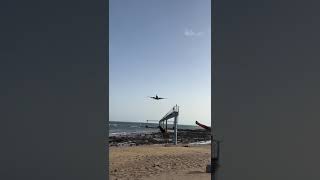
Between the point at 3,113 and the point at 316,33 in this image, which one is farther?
the point at 3,113

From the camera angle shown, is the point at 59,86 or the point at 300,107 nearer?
the point at 300,107

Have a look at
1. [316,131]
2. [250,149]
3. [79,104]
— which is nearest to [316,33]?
[316,131]

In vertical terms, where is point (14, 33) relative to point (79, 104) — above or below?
above

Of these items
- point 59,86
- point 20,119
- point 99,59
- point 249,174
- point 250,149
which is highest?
point 99,59

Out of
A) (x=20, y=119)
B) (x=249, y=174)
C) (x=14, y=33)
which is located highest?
(x=14, y=33)

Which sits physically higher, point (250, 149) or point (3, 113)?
point (3, 113)

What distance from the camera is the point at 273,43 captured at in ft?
7.77

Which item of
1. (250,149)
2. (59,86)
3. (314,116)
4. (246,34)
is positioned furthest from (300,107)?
(59,86)

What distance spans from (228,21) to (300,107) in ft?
2.46

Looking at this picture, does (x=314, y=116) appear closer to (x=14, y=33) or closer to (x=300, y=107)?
(x=300, y=107)

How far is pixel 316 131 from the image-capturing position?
228 centimetres

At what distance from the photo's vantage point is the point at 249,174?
7.94 ft

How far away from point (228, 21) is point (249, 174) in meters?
1.06

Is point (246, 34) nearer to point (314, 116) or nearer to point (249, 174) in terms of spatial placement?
point (314, 116)
